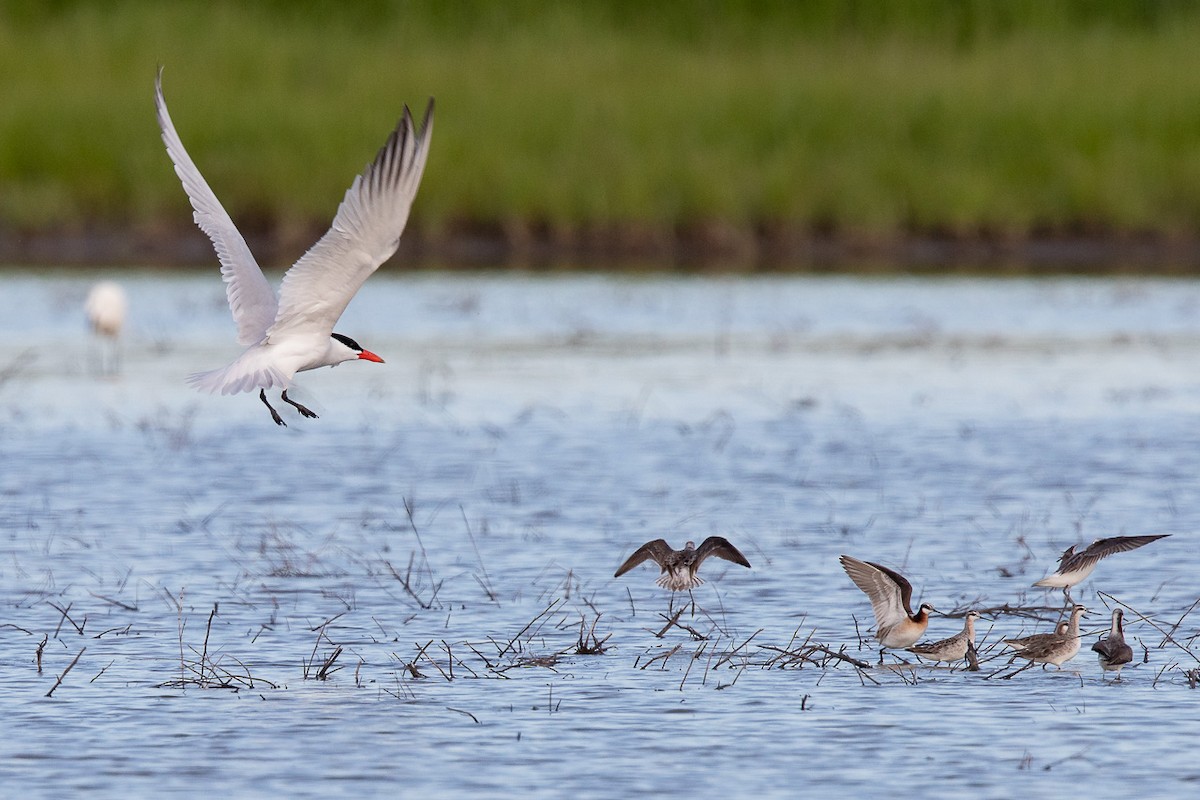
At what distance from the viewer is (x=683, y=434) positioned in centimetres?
1573

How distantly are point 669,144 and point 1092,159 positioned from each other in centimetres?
573

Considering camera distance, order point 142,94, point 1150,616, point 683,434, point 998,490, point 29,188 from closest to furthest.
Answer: point 1150,616 < point 998,490 < point 683,434 < point 29,188 < point 142,94

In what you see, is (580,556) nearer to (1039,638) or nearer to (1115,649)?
(1039,638)

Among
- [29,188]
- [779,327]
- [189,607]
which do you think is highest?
[29,188]

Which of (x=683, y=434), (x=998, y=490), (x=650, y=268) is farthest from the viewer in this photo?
(x=650, y=268)

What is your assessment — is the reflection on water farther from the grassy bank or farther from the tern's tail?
the grassy bank

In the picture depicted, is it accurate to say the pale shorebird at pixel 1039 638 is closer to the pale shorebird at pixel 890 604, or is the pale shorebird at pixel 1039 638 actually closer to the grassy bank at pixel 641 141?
the pale shorebird at pixel 890 604

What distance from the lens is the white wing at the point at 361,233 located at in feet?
30.9

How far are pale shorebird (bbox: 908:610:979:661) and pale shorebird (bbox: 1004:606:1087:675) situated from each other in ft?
0.59

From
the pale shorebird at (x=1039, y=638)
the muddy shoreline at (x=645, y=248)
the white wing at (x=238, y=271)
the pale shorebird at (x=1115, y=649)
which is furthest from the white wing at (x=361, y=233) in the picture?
the muddy shoreline at (x=645, y=248)

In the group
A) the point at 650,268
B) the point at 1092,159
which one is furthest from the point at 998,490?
the point at 1092,159

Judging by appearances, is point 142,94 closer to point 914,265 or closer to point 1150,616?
point 914,265

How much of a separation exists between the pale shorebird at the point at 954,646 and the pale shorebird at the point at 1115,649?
44cm

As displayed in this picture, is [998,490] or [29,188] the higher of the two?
[29,188]
